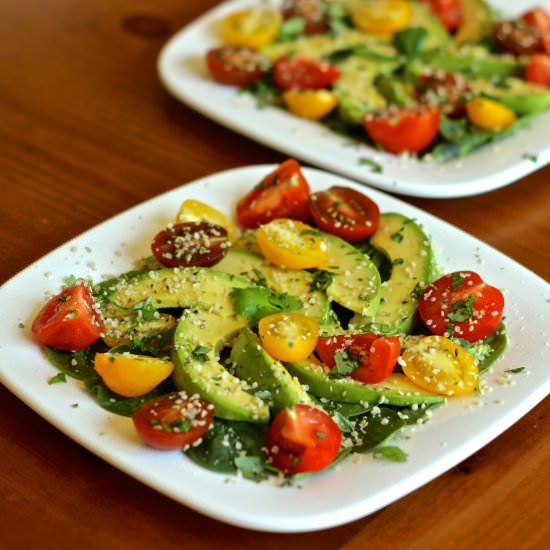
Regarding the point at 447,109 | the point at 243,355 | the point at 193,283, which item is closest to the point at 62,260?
the point at 193,283

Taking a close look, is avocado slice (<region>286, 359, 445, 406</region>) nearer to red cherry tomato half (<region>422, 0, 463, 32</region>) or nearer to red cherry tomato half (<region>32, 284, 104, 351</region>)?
red cherry tomato half (<region>32, 284, 104, 351</region>)

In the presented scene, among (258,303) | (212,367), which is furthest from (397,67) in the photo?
(212,367)

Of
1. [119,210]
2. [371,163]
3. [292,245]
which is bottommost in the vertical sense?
[119,210]

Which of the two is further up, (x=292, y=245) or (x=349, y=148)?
(x=292, y=245)

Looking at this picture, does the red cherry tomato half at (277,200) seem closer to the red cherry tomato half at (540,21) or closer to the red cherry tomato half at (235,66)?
the red cherry tomato half at (235,66)

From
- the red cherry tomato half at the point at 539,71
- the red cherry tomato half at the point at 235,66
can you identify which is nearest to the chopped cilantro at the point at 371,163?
the red cherry tomato half at the point at 235,66

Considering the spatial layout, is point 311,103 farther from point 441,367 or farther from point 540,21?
point 441,367
